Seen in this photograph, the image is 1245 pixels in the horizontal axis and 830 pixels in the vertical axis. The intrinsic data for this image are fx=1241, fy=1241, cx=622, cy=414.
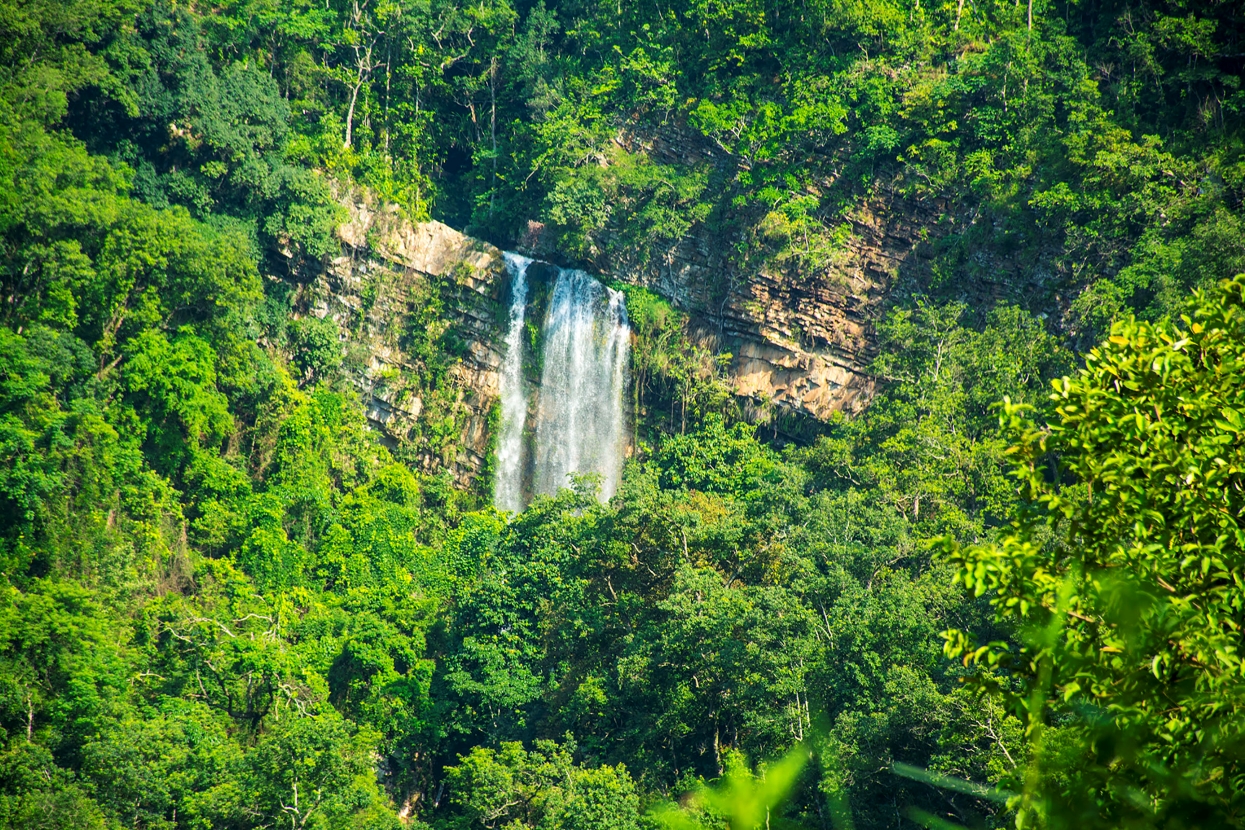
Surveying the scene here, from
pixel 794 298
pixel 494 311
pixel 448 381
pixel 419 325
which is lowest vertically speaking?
pixel 448 381

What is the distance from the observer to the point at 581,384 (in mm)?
28281

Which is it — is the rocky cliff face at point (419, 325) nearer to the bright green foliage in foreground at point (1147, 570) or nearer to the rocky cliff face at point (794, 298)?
the rocky cliff face at point (794, 298)

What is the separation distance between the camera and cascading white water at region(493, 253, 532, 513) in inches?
1109

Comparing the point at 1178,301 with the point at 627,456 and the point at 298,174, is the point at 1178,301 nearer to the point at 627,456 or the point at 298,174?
the point at 627,456

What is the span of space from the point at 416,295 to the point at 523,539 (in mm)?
7120

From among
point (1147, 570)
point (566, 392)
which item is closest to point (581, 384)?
point (566, 392)

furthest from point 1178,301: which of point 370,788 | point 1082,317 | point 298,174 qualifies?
point 298,174

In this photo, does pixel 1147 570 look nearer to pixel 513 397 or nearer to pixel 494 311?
pixel 513 397

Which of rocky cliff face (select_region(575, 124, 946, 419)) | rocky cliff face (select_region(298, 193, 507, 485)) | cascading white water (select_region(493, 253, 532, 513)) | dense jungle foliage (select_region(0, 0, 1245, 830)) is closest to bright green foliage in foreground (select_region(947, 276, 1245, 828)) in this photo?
dense jungle foliage (select_region(0, 0, 1245, 830))

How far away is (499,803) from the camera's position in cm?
1805

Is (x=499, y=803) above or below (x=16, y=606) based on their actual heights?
below

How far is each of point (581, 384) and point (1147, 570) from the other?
23.0 metres

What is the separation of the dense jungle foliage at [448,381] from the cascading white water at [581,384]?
687 mm

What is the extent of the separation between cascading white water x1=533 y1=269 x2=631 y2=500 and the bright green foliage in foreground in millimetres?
21405
